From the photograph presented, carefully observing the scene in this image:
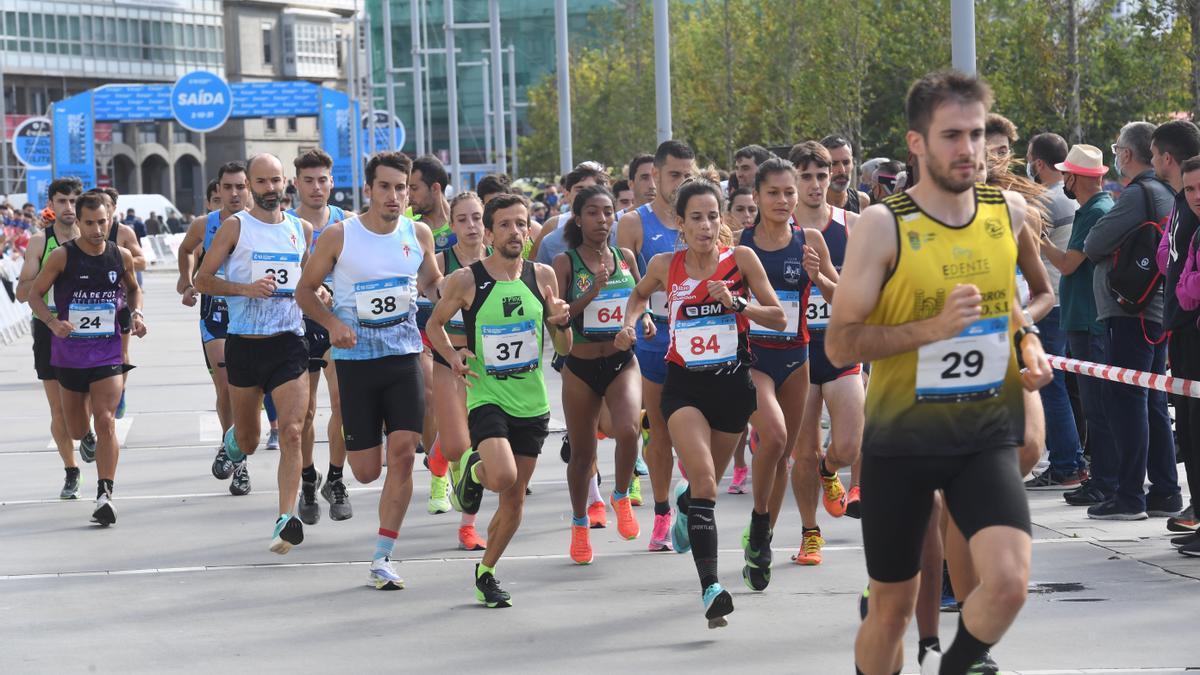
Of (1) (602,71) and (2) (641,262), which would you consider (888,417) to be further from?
(1) (602,71)

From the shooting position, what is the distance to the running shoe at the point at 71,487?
40.0 ft

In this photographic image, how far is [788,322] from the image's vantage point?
338 inches

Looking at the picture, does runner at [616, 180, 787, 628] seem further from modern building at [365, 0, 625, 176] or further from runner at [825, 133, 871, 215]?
modern building at [365, 0, 625, 176]

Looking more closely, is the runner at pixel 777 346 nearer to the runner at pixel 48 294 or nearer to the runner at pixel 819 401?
the runner at pixel 819 401

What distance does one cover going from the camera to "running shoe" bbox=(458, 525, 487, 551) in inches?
387

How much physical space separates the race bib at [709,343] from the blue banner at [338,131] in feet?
199

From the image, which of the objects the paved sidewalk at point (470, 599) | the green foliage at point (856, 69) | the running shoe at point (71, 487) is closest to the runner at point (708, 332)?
the paved sidewalk at point (470, 599)

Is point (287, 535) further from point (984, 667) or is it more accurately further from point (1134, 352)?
point (984, 667)

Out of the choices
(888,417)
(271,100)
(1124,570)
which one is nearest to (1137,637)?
(1124,570)

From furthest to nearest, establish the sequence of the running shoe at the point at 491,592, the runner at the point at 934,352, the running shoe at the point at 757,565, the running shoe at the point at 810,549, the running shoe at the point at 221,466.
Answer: the running shoe at the point at 221,466 < the running shoe at the point at 810,549 < the running shoe at the point at 757,565 < the running shoe at the point at 491,592 < the runner at the point at 934,352

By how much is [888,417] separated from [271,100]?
6640cm

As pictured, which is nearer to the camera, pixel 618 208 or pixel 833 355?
pixel 833 355

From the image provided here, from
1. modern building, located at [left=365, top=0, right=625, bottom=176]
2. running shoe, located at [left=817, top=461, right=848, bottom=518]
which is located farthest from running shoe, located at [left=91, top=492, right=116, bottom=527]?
modern building, located at [left=365, top=0, right=625, bottom=176]

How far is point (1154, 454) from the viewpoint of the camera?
10375 mm
